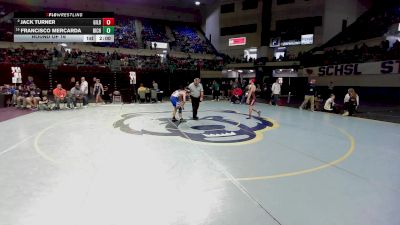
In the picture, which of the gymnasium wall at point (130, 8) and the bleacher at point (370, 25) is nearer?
the bleacher at point (370, 25)

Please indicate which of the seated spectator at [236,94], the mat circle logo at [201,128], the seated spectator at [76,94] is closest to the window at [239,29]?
the seated spectator at [236,94]

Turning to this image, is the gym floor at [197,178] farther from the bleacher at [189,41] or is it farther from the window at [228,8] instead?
the window at [228,8]

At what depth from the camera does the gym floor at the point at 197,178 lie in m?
3.11

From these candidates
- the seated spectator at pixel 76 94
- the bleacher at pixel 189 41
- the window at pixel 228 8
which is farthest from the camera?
the bleacher at pixel 189 41

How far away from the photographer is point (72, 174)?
4.36 meters

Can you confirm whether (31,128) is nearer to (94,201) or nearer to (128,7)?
(94,201)

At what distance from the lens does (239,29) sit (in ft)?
119

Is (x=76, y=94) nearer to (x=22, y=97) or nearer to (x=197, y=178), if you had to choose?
(x=22, y=97)

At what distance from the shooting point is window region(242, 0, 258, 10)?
34906 mm

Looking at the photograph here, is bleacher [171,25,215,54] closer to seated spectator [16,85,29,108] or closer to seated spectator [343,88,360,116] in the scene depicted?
seated spectator [16,85,29,108]

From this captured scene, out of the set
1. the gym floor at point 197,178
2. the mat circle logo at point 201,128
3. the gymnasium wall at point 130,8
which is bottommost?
A: the gym floor at point 197,178

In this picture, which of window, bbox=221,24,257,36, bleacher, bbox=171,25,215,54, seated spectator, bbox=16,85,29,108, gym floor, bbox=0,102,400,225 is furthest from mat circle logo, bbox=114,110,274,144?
bleacher, bbox=171,25,215,54

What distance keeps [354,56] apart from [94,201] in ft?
74.9
